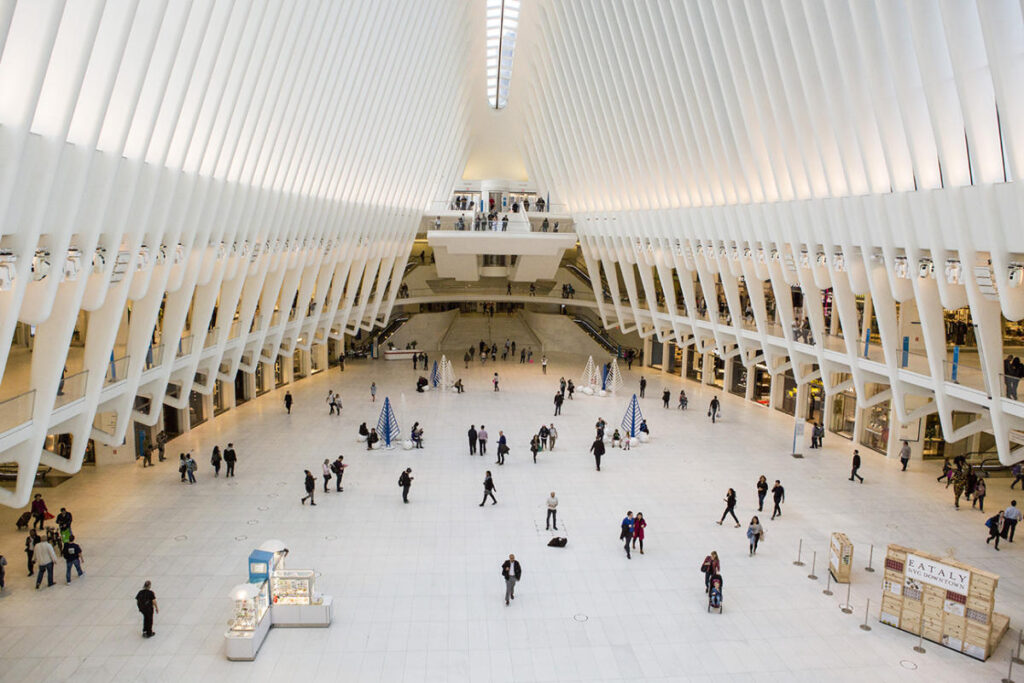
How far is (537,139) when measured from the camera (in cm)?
4022

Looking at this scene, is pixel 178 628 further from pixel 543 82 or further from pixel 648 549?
pixel 543 82

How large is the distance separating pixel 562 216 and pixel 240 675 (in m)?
31.8

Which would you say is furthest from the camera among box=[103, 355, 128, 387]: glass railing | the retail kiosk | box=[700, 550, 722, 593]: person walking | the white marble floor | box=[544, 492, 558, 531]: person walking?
box=[544, 492, 558, 531]: person walking

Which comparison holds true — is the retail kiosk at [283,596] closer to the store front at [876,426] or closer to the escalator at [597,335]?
the store front at [876,426]

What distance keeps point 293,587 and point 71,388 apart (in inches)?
227

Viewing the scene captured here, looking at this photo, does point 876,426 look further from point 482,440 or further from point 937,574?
point 937,574

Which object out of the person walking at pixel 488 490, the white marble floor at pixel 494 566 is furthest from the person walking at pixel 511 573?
the person walking at pixel 488 490

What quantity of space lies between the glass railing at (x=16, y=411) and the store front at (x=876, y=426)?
21374 millimetres

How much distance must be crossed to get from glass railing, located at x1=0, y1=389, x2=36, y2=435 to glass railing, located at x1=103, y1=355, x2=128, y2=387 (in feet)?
10.2

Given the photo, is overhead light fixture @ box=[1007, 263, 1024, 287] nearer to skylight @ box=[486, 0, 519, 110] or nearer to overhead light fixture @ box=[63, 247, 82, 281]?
overhead light fixture @ box=[63, 247, 82, 281]

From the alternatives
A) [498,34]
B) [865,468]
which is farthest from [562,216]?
[865,468]

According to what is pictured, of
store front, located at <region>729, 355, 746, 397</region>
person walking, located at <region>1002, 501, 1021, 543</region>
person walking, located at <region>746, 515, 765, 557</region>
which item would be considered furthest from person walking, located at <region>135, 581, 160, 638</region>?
store front, located at <region>729, 355, 746, 397</region>

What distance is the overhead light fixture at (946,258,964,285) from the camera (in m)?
14.3

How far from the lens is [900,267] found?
53.5ft
